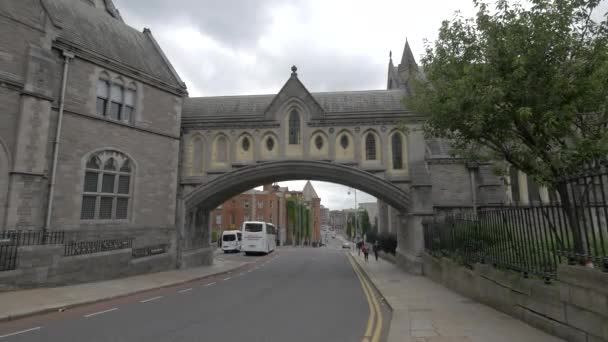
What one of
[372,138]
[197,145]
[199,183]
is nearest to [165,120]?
[197,145]

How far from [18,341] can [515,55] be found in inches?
465

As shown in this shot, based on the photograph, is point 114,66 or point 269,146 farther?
point 269,146

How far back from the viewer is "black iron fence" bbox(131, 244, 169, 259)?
1611cm

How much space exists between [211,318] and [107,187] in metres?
10.8

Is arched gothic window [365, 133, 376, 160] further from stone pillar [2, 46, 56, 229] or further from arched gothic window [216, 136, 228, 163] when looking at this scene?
stone pillar [2, 46, 56, 229]

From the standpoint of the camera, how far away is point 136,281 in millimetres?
13672

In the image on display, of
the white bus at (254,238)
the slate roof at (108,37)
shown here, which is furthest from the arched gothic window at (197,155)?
the white bus at (254,238)

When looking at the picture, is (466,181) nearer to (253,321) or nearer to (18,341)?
(253,321)

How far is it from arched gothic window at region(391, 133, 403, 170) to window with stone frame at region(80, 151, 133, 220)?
44.2 feet

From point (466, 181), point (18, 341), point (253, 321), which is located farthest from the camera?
point (466, 181)

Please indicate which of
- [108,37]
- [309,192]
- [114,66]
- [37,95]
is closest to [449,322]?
[37,95]

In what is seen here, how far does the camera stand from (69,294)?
1055 centimetres

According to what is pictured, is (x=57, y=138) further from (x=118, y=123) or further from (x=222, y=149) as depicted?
(x=222, y=149)

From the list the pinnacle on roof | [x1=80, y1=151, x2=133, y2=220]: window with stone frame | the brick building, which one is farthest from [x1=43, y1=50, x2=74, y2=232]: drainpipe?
the brick building
